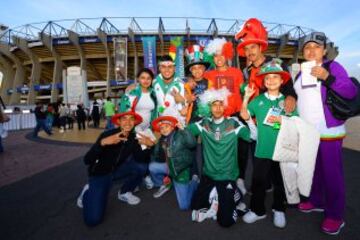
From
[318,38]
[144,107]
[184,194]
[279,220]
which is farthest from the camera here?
[144,107]

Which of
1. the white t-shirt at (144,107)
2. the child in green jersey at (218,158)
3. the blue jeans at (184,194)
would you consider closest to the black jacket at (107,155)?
the white t-shirt at (144,107)

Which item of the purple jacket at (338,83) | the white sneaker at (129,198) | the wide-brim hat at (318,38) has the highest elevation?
the wide-brim hat at (318,38)

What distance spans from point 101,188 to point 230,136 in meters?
1.79

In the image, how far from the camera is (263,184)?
2465mm

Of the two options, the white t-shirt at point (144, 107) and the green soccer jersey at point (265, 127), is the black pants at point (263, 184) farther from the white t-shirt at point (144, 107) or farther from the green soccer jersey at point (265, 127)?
the white t-shirt at point (144, 107)

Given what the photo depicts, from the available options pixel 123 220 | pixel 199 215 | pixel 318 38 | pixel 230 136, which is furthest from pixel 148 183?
pixel 318 38

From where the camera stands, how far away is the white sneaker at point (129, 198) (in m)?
3.15

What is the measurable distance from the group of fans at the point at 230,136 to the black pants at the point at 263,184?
0.01 m

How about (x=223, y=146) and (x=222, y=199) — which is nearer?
(x=222, y=199)

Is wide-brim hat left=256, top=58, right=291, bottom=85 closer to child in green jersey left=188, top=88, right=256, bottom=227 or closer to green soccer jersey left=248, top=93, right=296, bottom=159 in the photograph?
green soccer jersey left=248, top=93, right=296, bottom=159

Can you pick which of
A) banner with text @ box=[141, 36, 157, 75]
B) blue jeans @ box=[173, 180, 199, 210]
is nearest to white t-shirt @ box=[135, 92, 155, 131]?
blue jeans @ box=[173, 180, 199, 210]

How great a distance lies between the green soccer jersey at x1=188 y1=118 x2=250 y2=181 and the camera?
2.75 m

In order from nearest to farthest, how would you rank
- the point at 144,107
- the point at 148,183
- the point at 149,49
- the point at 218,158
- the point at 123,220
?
the point at 123,220 → the point at 218,158 → the point at 144,107 → the point at 148,183 → the point at 149,49

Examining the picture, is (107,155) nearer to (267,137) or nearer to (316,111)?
(267,137)
